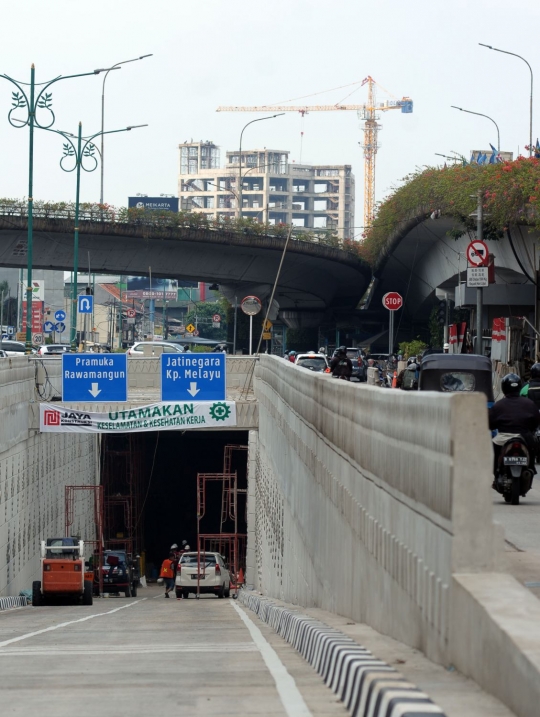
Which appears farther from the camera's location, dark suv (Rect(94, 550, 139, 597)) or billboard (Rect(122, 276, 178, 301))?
billboard (Rect(122, 276, 178, 301))

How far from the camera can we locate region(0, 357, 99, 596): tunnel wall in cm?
3084

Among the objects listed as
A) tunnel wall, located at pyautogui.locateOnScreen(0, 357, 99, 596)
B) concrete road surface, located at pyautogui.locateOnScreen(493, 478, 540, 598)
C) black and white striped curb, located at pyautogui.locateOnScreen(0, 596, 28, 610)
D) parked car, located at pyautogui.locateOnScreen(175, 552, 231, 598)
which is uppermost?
concrete road surface, located at pyautogui.locateOnScreen(493, 478, 540, 598)

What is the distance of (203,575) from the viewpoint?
42.3 meters

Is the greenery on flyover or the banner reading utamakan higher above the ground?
the greenery on flyover

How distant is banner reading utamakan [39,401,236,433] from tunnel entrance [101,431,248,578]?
21483 mm

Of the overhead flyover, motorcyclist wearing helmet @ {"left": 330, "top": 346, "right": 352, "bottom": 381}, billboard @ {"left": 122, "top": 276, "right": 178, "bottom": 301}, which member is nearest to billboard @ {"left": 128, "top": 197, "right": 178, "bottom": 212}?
billboard @ {"left": 122, "top": 276, "right": 178, "bottom": 301}

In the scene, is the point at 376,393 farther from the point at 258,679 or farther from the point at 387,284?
the point at 387,284

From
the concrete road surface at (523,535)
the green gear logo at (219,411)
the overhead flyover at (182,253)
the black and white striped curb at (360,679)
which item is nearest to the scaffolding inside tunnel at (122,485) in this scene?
the overhead flyover at (182,253)

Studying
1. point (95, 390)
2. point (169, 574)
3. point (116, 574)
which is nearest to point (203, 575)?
point (116, 574)

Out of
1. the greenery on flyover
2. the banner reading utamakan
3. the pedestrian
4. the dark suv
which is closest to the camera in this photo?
the banner reading utamakan

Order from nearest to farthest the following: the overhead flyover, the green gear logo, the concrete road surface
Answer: the concrete road surface, the green gear logo, the overhead flyover

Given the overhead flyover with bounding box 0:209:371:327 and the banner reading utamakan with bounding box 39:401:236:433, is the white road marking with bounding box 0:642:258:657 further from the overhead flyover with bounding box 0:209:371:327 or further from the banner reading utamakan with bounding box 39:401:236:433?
the overhead flyover with bounding box 0:209:371:327

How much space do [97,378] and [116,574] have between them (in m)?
14.7

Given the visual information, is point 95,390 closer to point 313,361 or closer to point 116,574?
point 313,361
